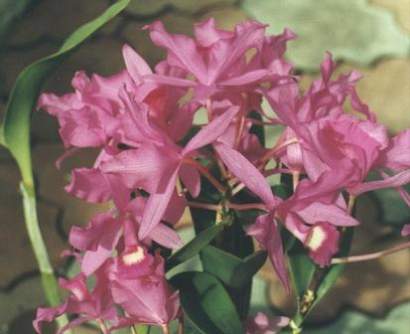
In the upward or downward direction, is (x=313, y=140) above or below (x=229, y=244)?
above

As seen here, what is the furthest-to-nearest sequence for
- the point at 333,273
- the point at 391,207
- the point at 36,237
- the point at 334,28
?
the point at 334,28, the point at 391,207, the point at 36,237, the point at 333,273

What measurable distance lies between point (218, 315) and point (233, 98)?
7.8 inches

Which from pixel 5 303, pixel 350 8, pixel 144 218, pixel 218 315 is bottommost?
pixel 5 303

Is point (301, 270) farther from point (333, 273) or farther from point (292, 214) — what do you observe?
point (292, 214)

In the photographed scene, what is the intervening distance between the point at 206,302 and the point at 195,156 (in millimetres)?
138

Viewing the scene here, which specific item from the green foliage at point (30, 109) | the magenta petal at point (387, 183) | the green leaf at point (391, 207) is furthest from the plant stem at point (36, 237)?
the green leaf at point (391, 207)

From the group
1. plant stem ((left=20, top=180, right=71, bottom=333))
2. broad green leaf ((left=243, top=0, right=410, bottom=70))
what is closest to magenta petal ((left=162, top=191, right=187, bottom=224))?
plant stem ((left=20, top=180, right=71, bottom=333))

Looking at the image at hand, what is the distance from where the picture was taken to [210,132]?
2.15 feet

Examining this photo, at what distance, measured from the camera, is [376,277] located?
133cm

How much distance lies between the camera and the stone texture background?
4.26 ft

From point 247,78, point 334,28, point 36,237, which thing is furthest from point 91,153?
point 247,78

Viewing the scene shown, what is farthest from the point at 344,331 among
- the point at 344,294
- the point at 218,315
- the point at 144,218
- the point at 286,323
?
the point at 144,218

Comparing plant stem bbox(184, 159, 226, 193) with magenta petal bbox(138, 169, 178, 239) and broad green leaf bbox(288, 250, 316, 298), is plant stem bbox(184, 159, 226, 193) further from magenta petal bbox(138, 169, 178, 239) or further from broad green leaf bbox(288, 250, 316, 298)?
broad green leaf bbox(288, 250, 316, 298)

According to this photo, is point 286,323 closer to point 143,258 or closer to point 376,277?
point 143,258
